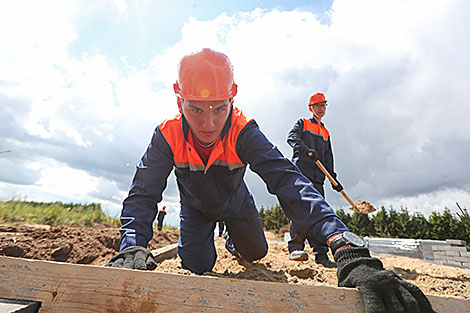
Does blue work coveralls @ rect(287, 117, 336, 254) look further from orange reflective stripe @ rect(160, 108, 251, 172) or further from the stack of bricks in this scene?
the stack of bricks

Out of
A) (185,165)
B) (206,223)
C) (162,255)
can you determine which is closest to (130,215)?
(185,165)

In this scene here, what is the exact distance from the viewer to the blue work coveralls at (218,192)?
1.58m

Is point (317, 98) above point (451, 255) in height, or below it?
above

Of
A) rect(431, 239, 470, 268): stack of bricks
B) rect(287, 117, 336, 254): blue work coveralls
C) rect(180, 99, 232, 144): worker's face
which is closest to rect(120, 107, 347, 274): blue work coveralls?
rect(180, 99, 232, 144): worker's face

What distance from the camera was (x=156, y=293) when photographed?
1.00 meters

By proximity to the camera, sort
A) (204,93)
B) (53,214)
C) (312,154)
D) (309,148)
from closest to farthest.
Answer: (204,93) → (312,154) → (309,148) → (53,214)

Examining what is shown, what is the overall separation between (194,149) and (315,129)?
9.03 ft

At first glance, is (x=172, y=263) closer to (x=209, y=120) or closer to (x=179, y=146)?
(x=179, y=146)

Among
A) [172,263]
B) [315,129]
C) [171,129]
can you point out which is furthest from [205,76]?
[315,129]

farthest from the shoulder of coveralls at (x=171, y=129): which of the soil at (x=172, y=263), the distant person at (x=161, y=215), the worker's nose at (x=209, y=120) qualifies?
the distant person at (x=161, y=215)

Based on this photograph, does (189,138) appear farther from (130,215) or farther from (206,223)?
(206,223)

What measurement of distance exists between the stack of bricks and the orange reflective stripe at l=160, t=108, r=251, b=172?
180 inches

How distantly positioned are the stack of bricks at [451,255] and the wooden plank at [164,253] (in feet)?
14.8

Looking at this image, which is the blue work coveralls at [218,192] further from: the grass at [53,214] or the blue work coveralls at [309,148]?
the grass at [53,214]
